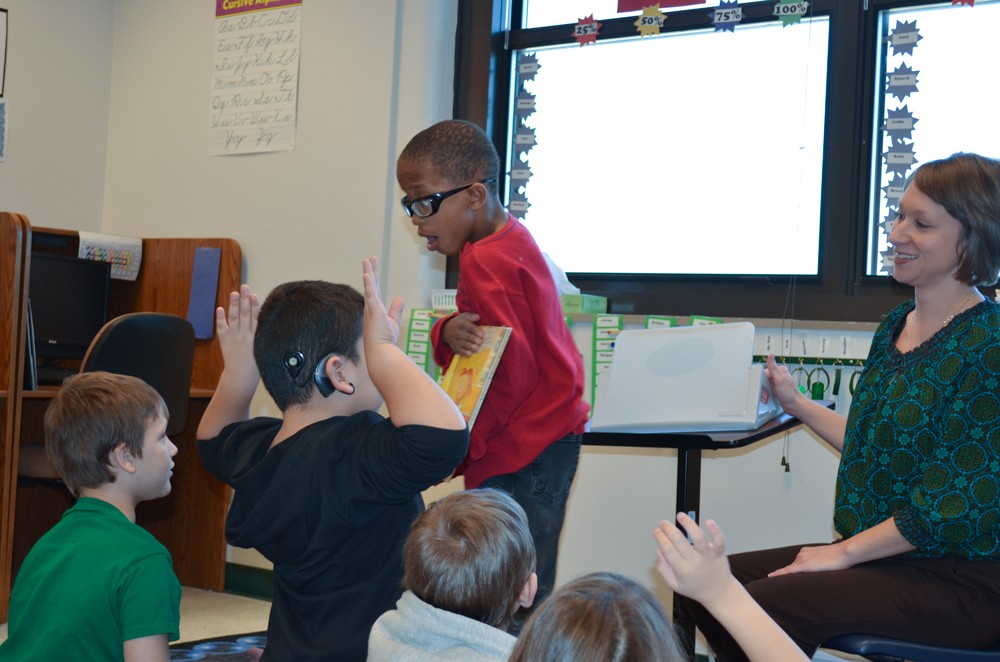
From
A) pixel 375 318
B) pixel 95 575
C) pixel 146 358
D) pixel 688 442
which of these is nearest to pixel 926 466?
pixel 688 442

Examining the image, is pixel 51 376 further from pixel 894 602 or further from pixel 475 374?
pixel 894 602

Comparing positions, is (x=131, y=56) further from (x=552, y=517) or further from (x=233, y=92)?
(x=552, y=517)

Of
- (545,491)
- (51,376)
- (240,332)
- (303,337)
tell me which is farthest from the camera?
(51,376)

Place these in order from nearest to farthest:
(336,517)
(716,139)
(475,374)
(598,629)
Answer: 1. (598,629)
2. (336,517)
3. (475,374)
4. (716,139)

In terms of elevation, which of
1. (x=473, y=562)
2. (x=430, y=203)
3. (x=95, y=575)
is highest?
(x=430, y=203)

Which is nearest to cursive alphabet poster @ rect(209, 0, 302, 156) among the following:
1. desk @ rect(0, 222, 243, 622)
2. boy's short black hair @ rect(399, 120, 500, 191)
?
desk @ rect(0, 222, 243, 622)

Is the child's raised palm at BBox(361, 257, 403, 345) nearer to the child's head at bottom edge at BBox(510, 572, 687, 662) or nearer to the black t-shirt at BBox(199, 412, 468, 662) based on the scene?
the black t-shirt at BBox(199, 412, 468, 662)

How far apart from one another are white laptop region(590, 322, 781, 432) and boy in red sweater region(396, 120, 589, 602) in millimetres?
95

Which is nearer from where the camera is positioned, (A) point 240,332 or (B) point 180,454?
(A) point 240,332

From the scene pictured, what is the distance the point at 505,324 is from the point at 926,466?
0.76 meters

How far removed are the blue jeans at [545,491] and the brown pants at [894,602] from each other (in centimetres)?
50

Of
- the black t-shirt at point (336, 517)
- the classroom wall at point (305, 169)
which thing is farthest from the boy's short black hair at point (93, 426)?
the classroom wall at point (305, 169)

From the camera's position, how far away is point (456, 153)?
212cm

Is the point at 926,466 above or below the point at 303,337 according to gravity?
below
